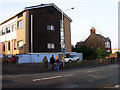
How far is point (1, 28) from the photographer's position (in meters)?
34.0

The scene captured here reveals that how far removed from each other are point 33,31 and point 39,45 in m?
2.86

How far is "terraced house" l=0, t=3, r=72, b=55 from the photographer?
24.5m

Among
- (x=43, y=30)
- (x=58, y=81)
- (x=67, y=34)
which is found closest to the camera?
(x=58, y=81)

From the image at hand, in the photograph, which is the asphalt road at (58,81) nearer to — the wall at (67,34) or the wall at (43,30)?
the wall at (43,30)

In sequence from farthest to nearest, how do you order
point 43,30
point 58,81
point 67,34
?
point 67,34, point 43,30, point 58,81

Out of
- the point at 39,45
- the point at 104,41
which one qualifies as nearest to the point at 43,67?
the point at 39,45

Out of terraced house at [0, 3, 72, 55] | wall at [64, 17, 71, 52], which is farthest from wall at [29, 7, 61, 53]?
wall at [64, 17, 71, 52]

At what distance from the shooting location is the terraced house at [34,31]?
24.5 meters

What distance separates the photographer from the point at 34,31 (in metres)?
25.3

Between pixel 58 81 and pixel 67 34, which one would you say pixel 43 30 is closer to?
pixel 67 34

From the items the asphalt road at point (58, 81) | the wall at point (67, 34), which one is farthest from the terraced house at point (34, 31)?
the asphalt road at point (58, 81)

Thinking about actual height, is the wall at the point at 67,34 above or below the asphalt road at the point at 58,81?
above

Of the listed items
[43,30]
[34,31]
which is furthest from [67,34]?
[34,31]

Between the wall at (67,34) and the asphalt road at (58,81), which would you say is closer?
the asphalt road at (58,81)
